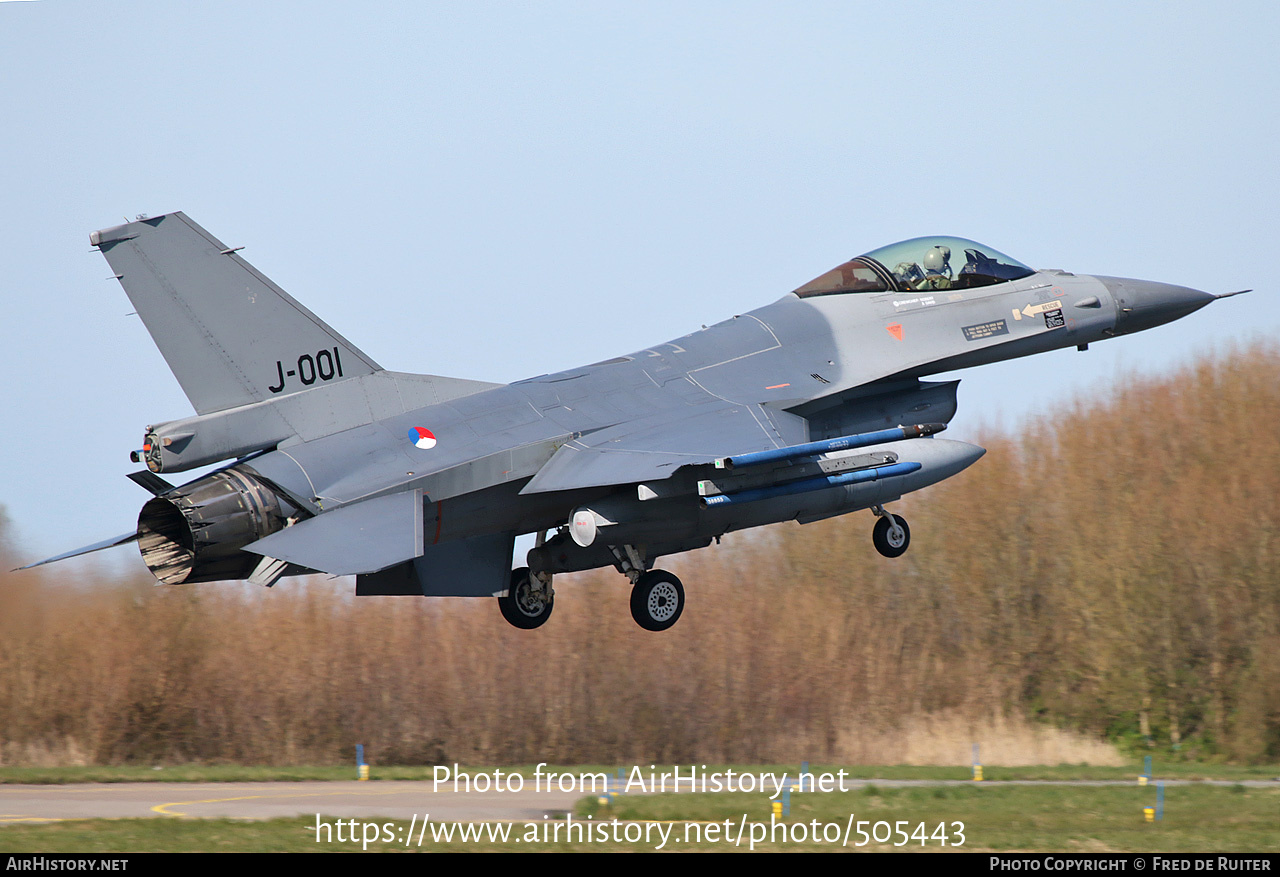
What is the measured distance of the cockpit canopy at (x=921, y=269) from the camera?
1589 cm

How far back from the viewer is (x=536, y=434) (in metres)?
13.3

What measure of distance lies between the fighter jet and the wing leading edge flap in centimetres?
2

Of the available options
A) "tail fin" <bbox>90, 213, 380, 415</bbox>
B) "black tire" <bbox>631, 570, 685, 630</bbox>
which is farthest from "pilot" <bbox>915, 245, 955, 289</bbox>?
"tail fin" <bbox>90, 213, 380, 415</bbox>

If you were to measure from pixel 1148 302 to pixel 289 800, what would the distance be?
12.5 m

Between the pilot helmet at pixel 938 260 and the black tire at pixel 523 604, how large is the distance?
6.01m

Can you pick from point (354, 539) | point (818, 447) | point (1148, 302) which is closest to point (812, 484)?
point (818, 447)

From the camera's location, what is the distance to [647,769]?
2538 cm

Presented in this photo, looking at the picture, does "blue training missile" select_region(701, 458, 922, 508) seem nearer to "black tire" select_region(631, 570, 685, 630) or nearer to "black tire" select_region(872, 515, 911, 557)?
"black tire" select_region(631, 570, 685, 630)

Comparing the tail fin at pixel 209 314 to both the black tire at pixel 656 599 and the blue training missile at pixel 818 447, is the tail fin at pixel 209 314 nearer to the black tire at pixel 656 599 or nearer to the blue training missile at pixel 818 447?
the black tire at pixel 656 599

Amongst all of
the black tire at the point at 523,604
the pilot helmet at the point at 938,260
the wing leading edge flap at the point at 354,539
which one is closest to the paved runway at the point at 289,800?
the black tire at the point at 523,604

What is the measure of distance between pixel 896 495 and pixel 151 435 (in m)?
7.58

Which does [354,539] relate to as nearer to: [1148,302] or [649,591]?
[649,591]
